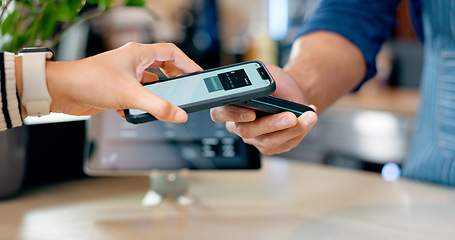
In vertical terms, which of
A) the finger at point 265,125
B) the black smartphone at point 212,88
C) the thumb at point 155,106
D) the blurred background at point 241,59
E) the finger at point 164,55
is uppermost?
the finger at point 164,55

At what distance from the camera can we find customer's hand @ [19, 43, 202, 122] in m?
0.42

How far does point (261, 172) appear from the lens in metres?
0.93

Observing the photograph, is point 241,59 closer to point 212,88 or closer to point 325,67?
point 325,67

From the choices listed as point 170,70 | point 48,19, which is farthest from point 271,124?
point 48,19

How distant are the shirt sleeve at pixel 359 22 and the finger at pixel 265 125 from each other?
1.01ft

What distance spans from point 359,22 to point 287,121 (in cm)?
39

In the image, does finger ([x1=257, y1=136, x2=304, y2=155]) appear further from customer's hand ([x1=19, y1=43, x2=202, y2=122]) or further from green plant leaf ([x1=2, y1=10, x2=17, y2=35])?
green plant leaf ([x1=2, y1=10, x2=17, y2=35])

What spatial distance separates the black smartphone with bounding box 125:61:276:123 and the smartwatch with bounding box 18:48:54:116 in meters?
0.08

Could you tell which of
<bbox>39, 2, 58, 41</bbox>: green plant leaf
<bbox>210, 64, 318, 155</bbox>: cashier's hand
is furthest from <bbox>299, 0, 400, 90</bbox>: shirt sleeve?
<bbox>39, 2, 58, 41</bbox>: green plant leaf

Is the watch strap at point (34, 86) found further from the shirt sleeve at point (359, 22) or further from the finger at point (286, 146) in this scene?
the shirt sleeve at point (359, 22)

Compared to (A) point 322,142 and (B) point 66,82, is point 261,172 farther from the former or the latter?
(A) point 322,142

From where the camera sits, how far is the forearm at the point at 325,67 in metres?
0.74

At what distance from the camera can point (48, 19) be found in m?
0.68

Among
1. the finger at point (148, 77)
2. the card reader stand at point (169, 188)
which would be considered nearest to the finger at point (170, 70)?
the finger at point (148, 77)
